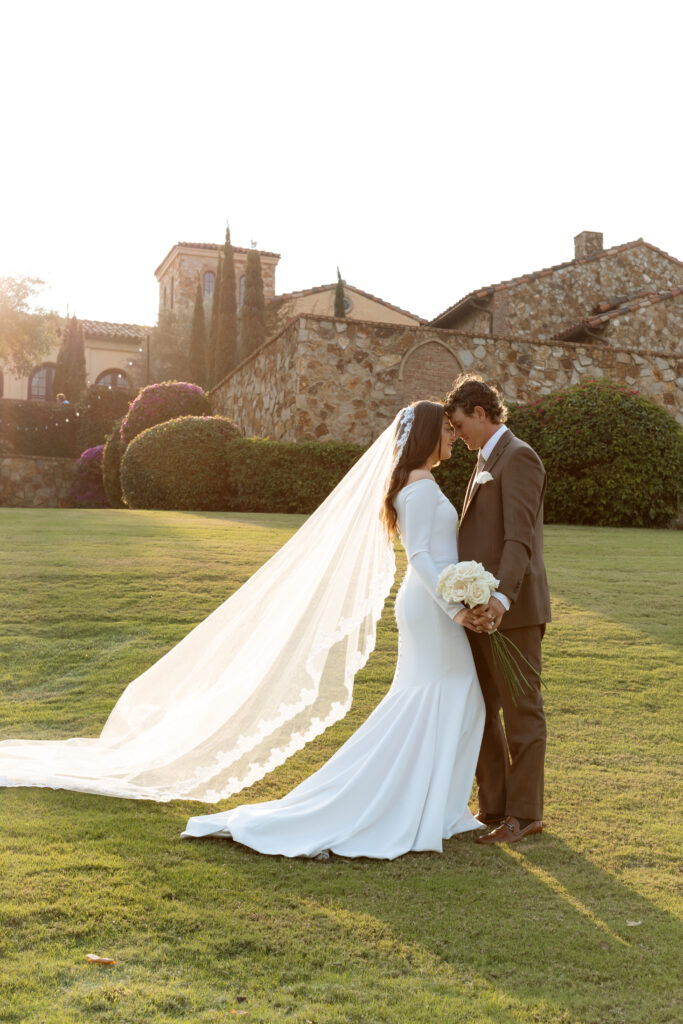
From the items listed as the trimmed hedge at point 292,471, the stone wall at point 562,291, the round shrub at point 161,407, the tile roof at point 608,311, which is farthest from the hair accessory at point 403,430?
the stone wall at point 562,291

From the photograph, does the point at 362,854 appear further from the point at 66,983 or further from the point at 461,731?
the point at 66,983

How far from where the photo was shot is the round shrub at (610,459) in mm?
15086

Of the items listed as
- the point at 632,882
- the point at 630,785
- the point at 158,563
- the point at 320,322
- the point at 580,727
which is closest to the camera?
the point at 632,882

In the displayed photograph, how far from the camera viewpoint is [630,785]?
187 inches

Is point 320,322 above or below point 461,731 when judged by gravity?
above

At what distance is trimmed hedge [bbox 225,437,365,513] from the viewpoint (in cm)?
1675

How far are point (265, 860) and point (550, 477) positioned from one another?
41.1ft

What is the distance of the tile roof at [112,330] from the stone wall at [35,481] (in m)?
18.7

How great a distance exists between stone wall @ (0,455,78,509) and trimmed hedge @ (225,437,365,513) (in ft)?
48.8

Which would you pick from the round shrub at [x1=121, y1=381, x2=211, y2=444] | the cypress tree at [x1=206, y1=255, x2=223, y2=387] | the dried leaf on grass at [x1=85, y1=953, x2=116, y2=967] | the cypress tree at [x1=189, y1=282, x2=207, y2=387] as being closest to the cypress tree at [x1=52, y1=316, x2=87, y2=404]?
the cypress tree at [x1=189, y1=282, x2=207, y2=387]

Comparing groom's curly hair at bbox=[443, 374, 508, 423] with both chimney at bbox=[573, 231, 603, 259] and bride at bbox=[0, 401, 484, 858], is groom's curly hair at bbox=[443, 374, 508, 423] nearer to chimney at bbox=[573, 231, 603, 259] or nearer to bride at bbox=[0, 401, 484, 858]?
bride at bbox=[0, 401, 484, 858]

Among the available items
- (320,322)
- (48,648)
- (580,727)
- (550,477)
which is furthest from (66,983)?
(320,322)

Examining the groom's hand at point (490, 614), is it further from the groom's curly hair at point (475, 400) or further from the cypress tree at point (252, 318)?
the cypress tree at point (252, 318)

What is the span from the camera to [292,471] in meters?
16.9
